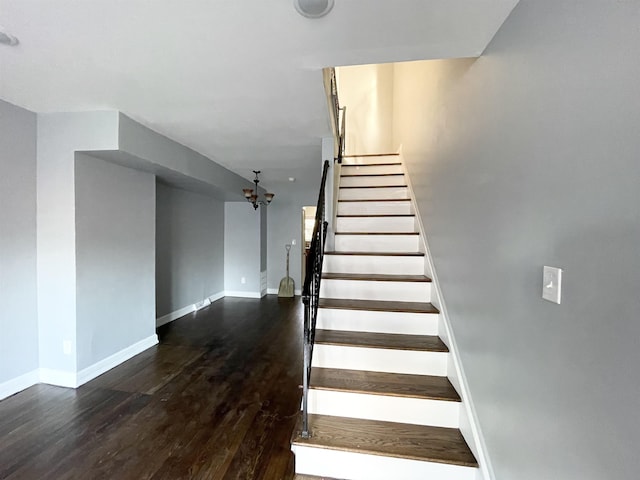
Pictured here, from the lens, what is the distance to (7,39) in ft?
5.14

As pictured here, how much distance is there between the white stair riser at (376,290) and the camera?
8.28 feet

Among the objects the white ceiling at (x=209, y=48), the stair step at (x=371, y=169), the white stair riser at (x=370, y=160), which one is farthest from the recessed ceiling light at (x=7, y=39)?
the white stair riser at (x=370, y=160)

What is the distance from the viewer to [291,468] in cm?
175

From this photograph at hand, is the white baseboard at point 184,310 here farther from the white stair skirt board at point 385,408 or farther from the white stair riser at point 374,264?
the white stair skirt board at point 385,408

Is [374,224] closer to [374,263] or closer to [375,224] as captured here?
[375,224]

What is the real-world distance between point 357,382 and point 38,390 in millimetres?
2811

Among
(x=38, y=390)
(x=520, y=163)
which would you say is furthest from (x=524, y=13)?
(x=38, y=390)

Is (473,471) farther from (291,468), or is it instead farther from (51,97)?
(51,97)

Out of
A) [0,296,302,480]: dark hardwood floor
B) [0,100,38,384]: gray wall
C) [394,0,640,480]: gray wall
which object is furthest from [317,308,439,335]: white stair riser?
[0,100,38,384]: gray wall

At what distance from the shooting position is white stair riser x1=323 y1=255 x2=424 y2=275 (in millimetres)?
2789

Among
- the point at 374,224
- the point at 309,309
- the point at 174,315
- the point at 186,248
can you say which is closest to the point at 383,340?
the point at 309,309

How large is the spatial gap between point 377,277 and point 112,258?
2673mm

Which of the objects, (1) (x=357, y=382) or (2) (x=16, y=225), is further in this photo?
(2) (x=16, y=225)

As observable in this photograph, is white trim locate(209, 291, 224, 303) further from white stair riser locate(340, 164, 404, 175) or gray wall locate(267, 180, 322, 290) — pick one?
white stair riser locate(340, 164, 404, 175)
